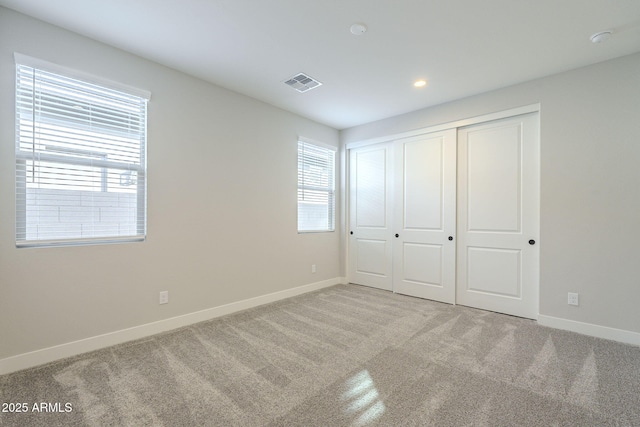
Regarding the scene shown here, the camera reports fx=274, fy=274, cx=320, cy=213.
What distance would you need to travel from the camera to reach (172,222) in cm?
287

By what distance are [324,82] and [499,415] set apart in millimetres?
3277

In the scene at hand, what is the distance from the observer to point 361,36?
2355mm

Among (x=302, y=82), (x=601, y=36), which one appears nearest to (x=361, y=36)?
(x=302, y=82)

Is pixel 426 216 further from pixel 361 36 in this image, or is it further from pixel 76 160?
pixel 76 160

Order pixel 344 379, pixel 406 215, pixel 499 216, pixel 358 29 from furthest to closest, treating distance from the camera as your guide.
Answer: pixel 406 215
pixel 499 216
pixel 358 29
pixel 344 379

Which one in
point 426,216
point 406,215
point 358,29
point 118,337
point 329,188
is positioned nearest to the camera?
point 358,29

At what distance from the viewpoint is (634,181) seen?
8.36ft

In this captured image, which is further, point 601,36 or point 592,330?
point 592,330

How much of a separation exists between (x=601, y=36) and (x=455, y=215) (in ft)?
6.97

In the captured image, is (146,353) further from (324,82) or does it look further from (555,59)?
(555,59)

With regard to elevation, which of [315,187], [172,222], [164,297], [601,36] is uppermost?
[601,36]

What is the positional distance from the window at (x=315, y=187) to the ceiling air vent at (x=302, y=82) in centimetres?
104

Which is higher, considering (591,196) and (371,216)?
(591,196)

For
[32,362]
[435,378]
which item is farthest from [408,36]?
[32,362]
